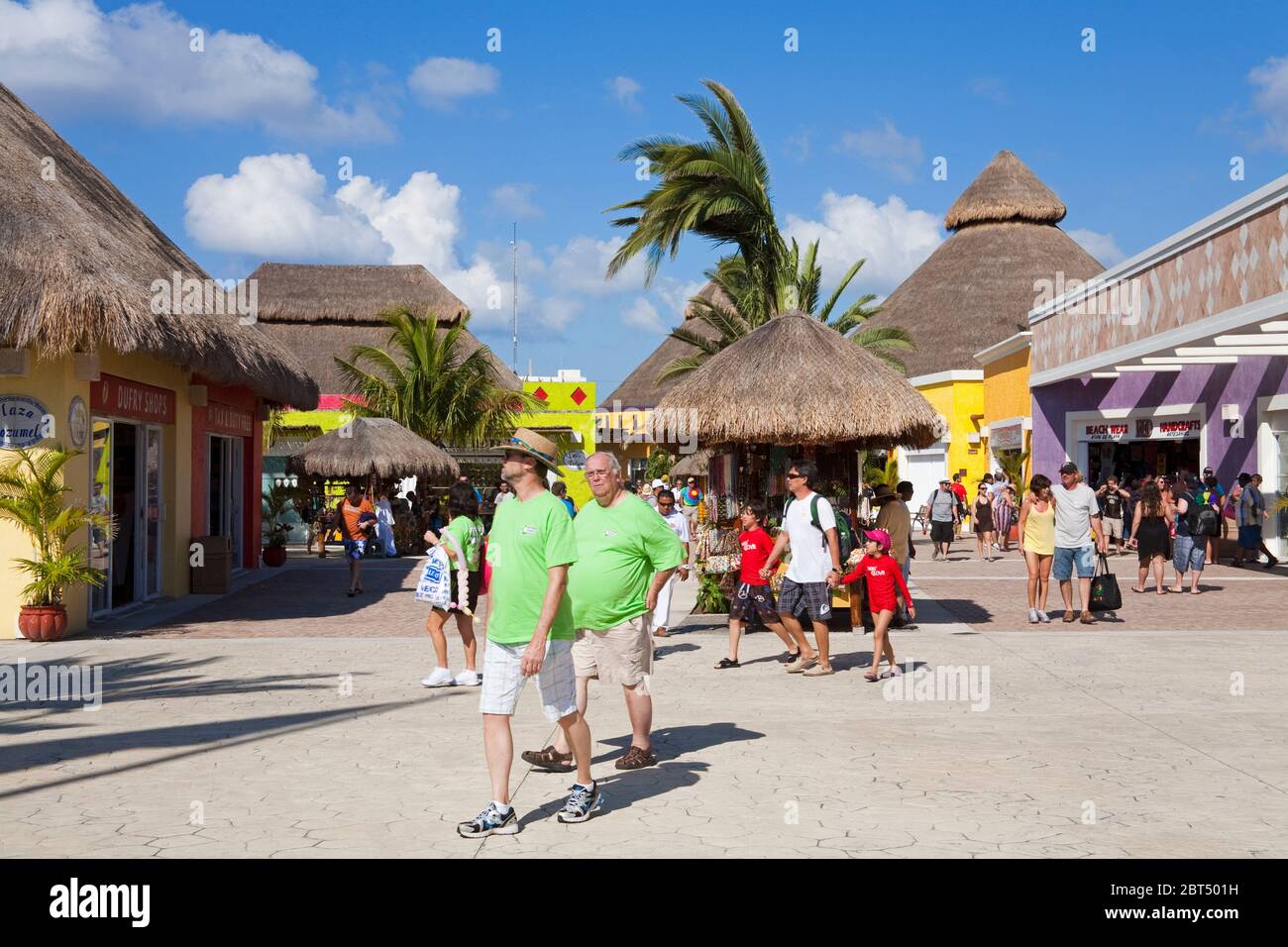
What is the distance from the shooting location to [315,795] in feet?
19.9

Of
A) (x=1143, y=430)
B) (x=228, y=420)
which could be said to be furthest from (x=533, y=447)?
(x=1143, y=430)

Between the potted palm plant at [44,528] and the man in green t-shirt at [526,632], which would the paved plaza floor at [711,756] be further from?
the potted palm plant at [44,528]

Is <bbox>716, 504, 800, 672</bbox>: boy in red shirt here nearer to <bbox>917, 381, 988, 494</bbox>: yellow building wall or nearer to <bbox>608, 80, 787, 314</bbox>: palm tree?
<bbox>608, 80, 787, 314</bbox>: palm tree

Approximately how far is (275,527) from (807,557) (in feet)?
54.3

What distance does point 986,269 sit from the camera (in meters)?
47.8

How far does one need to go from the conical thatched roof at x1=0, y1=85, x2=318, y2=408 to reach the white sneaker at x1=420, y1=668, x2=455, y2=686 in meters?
5.07

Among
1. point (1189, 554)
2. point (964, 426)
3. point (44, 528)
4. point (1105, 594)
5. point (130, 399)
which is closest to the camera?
point (44, 528)

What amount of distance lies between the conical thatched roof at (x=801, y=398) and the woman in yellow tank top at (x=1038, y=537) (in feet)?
4.27

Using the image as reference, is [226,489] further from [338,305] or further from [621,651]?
[338,305]

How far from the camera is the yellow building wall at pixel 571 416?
44875 mm

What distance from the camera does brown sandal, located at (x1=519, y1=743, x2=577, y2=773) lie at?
673cm

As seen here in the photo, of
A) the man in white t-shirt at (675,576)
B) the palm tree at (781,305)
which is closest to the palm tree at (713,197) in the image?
the palm tree at (781,305)
